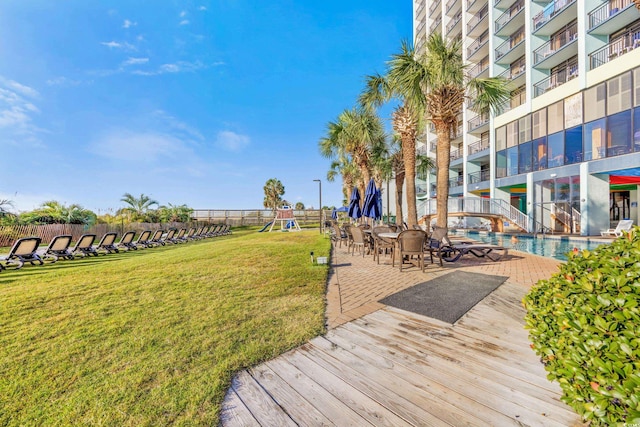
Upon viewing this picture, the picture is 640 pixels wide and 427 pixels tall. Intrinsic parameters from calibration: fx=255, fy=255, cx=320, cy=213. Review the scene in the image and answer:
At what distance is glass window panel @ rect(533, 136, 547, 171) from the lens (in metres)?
16.9

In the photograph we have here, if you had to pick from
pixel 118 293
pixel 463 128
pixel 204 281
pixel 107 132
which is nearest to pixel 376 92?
pixel 204 281

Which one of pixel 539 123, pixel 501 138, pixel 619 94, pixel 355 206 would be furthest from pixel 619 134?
pixel 355 206

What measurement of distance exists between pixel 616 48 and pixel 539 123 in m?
4.64

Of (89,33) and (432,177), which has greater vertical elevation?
(89,33)

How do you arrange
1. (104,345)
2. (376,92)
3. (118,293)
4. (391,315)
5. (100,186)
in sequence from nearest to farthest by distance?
(104,345)
(391,315)
(118,293)
(376,92)
(100,186)

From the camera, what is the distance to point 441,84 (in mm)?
9289

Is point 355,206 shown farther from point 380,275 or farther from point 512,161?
point 512,161

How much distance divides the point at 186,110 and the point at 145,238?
46.4 ft

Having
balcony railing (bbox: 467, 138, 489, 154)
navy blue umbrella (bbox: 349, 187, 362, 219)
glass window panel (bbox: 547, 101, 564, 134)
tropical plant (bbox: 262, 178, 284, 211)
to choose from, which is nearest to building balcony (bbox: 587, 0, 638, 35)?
glass window panel (bbox: 547, 101, 564, 134)

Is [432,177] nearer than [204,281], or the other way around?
[204,281]

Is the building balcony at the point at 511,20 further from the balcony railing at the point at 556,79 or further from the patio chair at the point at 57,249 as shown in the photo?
the patio chair at the point at 57,249

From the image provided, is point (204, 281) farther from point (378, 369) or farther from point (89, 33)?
point (89, 33)

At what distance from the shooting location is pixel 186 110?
2328 centimetres

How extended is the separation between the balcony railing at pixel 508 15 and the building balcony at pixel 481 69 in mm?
3072
